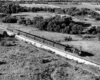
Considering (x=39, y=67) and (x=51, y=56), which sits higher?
(x=39, y=67)

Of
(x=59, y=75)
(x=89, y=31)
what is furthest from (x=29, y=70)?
(x=89, y=31)

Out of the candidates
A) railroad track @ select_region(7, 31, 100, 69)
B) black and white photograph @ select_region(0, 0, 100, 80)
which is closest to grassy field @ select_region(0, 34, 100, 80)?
black and white photograph @ select_region(0, 0, 100, 80)

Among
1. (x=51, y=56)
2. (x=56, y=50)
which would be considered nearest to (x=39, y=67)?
(x=51, y=56)

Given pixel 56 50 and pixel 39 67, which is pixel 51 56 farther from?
pixel 39 67

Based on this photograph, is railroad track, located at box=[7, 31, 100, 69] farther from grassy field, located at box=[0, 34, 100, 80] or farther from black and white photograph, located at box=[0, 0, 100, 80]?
grassy field, located at box=[0, 34, 100, 80]

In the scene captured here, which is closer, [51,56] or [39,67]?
[39,67]

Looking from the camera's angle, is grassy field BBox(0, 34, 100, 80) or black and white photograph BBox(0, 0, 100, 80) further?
black and white photograph BBox(0, 0, 100, 80)

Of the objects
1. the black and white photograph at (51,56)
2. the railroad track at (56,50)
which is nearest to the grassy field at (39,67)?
the black and white photograph at (51,56)

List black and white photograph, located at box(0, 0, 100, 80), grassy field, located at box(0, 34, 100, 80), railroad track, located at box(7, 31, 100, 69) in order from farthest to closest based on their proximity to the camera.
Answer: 1. railroad track, located at box(7, 31, 100, 69)
2. black and white photograph, located at box(0, 0, 100, 80)
3. grassy field, located at box(0, 34, 100, 80)

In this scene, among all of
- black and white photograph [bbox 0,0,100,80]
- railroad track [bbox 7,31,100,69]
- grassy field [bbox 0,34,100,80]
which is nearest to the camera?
grassy field [bbox 0,34,100,80]
